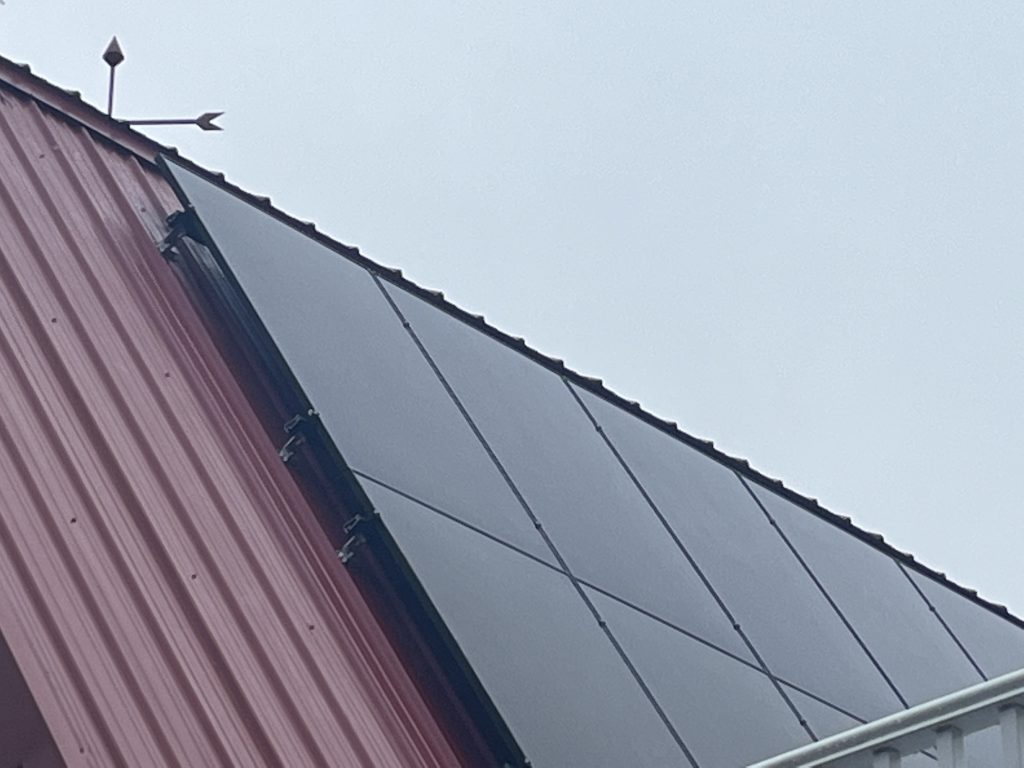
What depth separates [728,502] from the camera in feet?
39.0

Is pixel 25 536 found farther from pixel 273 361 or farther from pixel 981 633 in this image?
pixel 981 633

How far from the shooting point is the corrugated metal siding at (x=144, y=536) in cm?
636

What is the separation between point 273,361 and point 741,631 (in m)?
2.68

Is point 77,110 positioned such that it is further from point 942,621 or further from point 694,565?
point 942,621

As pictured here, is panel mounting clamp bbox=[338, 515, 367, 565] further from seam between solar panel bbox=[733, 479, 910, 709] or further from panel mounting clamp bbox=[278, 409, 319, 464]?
seam between solar panel bbox=[733, 479, 910, 709]

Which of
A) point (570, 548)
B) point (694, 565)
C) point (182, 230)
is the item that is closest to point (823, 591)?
point (694, 565)

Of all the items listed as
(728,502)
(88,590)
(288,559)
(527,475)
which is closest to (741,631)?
(527,475)

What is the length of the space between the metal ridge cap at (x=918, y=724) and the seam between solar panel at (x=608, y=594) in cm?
267

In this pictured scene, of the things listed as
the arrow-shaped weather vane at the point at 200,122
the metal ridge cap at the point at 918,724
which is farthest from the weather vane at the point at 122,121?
the metal ridge cap at the point at 918,724

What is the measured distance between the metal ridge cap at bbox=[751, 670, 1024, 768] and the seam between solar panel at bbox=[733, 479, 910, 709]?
4.75 m

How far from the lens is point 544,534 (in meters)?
9.24

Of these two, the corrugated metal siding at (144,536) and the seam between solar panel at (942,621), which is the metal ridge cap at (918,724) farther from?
the seam between solar panel at (942,621)

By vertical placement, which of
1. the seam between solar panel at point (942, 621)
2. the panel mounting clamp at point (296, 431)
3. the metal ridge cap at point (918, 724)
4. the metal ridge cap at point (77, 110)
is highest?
the metal ridge cap at point (77, 110)

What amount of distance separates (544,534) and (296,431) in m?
1.33
